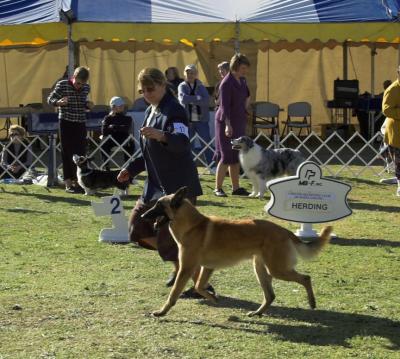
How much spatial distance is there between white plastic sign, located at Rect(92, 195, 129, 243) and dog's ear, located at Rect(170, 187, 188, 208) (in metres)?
2.59

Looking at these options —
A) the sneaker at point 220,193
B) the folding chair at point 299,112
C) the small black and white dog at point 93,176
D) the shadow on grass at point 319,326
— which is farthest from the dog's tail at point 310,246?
the folding chair at point 299,112

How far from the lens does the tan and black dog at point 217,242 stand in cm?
509

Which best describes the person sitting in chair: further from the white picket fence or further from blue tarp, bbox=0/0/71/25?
blue tarp, bbox=0/0/71/25

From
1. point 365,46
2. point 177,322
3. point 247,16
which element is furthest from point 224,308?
point 365,46

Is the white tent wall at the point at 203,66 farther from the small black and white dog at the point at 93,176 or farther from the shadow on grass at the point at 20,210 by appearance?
the shadow on grass at the point at 20,210

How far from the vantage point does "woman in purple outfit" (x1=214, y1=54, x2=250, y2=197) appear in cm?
1012

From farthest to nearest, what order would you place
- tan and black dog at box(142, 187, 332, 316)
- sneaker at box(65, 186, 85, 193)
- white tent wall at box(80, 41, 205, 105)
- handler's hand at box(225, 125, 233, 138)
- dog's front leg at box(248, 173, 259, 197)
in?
white tent wall at box(80, 41, 205, 105) < sneaker at box(65, 186, 85, 193) < dog's front leg at box(248, 173, 259, 197) < handler's hand at box(225, 125, 233, 138) < tan and black dog at box(142, 187, 332, 316)

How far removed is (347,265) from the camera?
6.86 metres

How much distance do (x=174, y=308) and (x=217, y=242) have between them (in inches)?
25.5

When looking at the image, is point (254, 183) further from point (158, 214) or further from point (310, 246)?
point (158, 214)

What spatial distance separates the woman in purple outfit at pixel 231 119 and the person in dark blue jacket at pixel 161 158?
445 centimetres

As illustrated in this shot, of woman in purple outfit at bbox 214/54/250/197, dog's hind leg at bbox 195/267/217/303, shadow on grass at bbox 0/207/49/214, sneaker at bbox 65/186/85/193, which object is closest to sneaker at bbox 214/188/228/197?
woman in purple outfit at bbox 214/54/250/197

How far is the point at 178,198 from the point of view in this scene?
499 centimetres

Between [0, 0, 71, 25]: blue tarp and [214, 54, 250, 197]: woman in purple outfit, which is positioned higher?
[0, 0, 71, 25]: blue tarp
